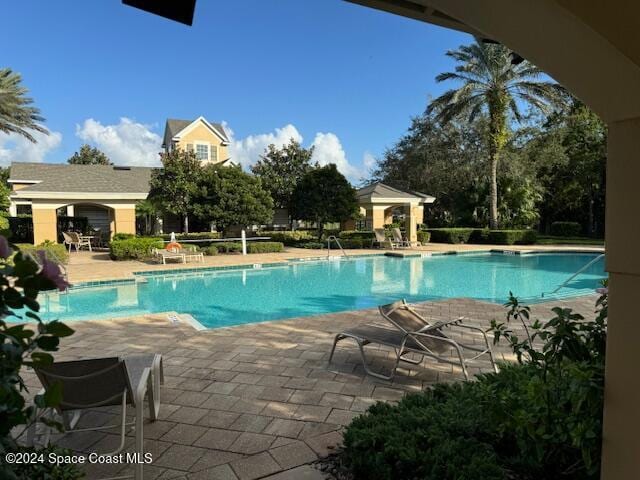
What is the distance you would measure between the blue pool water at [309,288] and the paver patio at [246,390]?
94.8 inches

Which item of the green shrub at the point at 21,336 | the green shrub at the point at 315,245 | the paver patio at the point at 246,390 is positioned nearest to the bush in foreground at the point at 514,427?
the paver patio at the point at 246,390

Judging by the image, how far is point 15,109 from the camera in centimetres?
2248

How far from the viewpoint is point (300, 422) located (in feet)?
11.3

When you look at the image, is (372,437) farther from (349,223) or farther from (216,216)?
(349,223)

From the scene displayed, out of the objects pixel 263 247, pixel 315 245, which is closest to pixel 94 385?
pixel 263 247

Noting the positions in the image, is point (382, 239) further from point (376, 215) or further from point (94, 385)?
point (94, 385)

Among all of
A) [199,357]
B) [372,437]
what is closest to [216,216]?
[199,357]

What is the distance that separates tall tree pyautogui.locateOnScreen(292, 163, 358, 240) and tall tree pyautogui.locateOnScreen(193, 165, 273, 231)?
2945 mm

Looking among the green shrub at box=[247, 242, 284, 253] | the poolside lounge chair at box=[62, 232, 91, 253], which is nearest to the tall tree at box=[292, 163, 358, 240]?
the green shrub at box=[247, 242, 284, 253]

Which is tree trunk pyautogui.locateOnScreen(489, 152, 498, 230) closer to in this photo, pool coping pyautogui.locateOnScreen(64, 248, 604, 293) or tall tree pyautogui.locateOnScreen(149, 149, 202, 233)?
pool coping pyautogui.locateOnScreen(64, 248, 604, 293)

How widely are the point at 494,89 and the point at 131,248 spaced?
19.6 metres

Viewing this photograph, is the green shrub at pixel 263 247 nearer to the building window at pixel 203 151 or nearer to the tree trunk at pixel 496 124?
the tree trunk at pixel 496 124

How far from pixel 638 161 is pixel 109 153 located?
61202 millimetres

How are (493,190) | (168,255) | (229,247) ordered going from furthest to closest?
(493,190)
(229,247)
(168,255)
